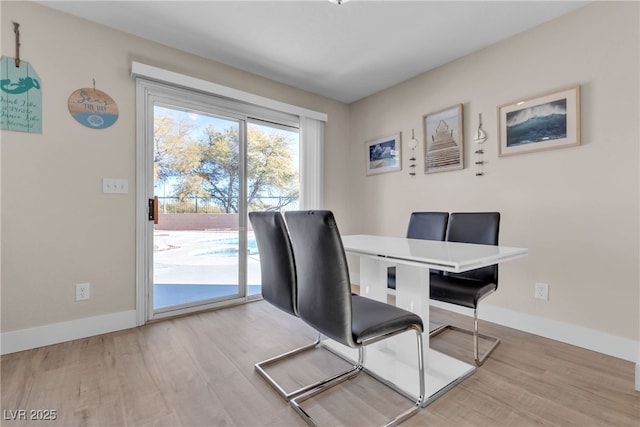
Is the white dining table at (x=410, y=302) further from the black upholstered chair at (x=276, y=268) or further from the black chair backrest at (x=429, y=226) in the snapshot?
the black chair backrest at (x=429, y=226)

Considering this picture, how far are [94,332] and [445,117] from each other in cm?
358

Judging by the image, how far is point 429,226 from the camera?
249 centimetres

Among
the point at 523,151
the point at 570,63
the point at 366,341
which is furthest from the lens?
the point at 523,151

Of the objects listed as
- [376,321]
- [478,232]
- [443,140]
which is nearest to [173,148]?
[376,321]

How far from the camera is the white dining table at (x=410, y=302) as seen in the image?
146cm

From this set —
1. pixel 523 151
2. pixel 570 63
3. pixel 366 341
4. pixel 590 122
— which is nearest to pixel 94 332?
pixel 366 341

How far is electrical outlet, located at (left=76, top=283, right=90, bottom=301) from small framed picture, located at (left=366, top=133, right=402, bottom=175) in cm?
305

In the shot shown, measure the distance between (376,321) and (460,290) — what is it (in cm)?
85

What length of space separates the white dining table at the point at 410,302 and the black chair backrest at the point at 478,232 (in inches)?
14.8

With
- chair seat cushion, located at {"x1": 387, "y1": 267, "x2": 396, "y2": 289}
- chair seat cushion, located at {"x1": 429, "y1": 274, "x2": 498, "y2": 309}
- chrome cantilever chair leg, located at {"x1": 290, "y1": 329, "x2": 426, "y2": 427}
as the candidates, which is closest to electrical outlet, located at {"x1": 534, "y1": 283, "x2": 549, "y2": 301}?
chair seat cushion, located at {"x1": 429, "y1": 274, "x2": 498, "y2": 309}

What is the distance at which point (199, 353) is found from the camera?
6.39ft

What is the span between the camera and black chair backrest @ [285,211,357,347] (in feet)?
4.02

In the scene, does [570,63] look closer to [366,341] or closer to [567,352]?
[567,352]

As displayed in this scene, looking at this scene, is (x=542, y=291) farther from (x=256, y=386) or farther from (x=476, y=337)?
(x=256, y=386)
